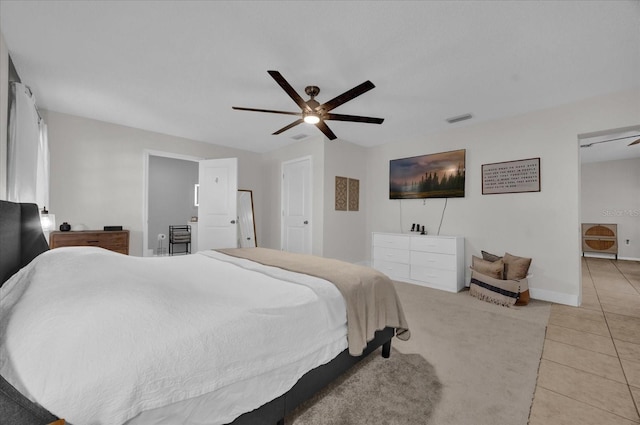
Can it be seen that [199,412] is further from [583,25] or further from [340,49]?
[583,25]

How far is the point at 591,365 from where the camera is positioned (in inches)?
77.1

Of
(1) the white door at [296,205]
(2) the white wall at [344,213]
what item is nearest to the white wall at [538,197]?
(2) the white wall at [344,213]

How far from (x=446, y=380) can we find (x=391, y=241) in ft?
9.68

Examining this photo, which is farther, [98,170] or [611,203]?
[611,203]

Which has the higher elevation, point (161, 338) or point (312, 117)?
point (312, 117)

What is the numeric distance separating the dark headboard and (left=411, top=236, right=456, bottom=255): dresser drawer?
4297 mm

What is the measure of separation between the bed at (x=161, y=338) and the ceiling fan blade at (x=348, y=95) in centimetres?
156

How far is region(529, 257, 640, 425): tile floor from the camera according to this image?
1.50 meters

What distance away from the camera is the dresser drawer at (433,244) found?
12.9 ft

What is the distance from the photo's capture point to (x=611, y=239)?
21.1ft

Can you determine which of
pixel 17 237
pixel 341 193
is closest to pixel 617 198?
pixel 341 193

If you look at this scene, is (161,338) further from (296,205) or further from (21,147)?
(296,205)

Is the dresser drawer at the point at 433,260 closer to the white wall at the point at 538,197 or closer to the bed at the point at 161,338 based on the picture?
the white wall at the point at 538,197

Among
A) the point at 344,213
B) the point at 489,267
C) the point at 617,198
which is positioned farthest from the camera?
the point at 617,198
